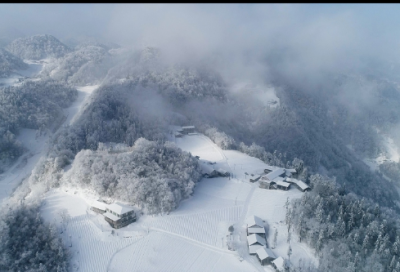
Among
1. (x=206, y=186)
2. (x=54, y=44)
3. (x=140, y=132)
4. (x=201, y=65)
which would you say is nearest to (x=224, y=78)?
(x=201, y=65)

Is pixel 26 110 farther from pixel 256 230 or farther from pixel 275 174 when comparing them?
pixel 256 230

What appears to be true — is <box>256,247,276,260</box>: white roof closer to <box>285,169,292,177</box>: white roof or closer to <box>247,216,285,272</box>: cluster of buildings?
<box>247,216,285,272</box>: cluster of buildings

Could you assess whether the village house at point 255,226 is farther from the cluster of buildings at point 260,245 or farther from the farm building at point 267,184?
the farm building at point 267,184

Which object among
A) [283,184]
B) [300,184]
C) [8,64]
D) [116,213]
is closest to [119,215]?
[116,213]

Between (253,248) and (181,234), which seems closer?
(253,248)

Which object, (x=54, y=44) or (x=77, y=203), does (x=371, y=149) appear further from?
(x=54, y=44)
